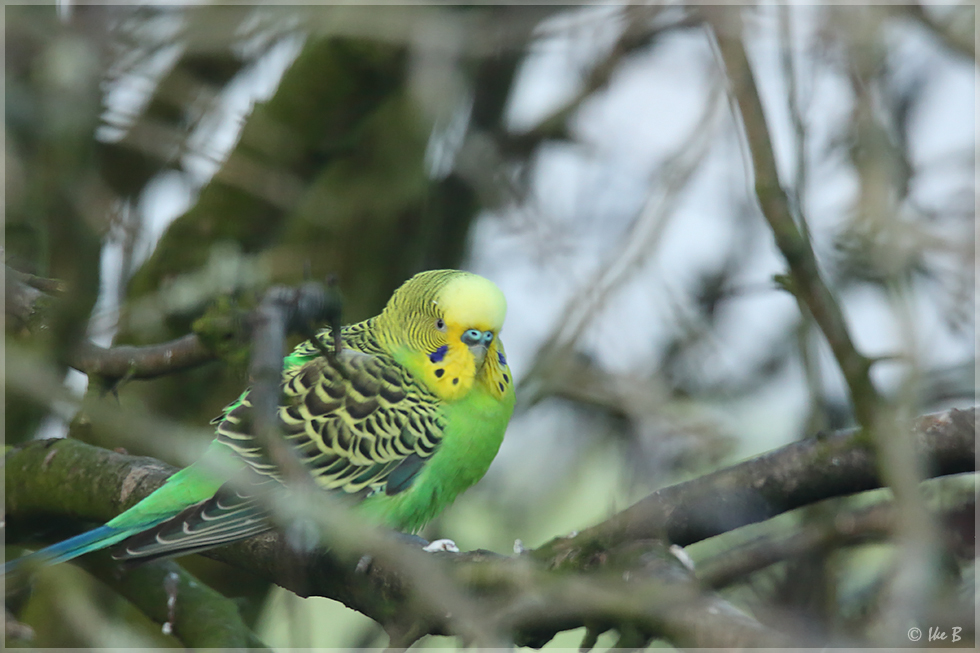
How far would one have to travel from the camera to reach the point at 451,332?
3.58 m

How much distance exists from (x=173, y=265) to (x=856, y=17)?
380 cm

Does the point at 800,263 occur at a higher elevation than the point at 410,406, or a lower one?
higher

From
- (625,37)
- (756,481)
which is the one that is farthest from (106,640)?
(625,37)

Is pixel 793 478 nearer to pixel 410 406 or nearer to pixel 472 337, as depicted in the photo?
pixel 472 337

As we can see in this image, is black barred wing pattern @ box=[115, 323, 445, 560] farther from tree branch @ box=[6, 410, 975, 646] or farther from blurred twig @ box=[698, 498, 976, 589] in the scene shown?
blurred twig @ box=[698, 498, 976, 589]

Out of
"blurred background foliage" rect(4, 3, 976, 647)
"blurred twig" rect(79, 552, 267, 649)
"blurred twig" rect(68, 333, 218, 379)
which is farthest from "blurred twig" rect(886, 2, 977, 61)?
"blurred twig" rect(79, 552, 267, 649)

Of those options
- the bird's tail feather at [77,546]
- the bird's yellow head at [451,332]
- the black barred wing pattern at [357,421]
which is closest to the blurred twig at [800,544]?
the bird's yellow head at [451,332]

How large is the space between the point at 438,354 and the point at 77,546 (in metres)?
1.54

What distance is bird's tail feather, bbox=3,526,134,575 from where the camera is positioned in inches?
119

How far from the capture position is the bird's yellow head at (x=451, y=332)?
3.47 m

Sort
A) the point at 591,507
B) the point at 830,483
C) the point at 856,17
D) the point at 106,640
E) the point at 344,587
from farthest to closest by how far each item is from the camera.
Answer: the point at 591,507
the point at 106,640
the point at 856,17
the point at 344,587
the point at 830,483

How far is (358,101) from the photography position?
16.9 ft

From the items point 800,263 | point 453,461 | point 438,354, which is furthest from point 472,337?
point 800,263

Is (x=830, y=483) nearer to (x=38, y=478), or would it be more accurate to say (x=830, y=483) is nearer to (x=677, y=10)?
(x=38, y=478)
